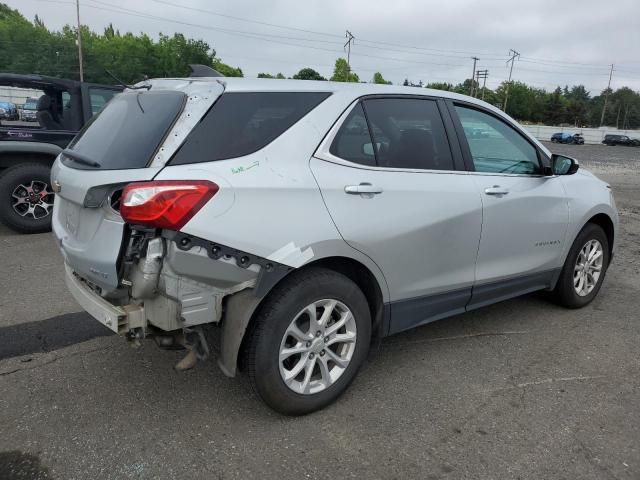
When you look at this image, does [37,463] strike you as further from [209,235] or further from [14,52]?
[14,52]

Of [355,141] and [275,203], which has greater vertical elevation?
[355,141]

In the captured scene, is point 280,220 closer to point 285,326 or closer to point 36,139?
point 285,326

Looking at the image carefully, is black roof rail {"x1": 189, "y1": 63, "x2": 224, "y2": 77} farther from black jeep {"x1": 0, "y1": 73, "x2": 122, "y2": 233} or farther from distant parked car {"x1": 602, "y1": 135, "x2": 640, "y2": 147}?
distant parked car {"x1": 602, "y1": 135, "x2": 640, "y2": 147}

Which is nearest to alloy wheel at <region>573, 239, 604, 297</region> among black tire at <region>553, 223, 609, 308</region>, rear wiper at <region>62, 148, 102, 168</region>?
black tire at <region>553, 223, 609, 308</region>

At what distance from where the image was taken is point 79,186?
2.70 meters

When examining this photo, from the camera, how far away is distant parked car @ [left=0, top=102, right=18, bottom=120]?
670 centimetres

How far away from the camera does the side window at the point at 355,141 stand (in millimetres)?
2914

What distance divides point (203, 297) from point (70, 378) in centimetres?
138

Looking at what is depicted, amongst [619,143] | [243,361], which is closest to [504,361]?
[243,361]

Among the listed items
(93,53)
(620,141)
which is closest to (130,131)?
(620,141)

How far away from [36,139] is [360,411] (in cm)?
577

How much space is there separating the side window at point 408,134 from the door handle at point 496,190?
317 millimetres

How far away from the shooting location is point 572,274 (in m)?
4.45

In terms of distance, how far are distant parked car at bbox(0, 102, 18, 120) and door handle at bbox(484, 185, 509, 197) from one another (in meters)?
6.07
